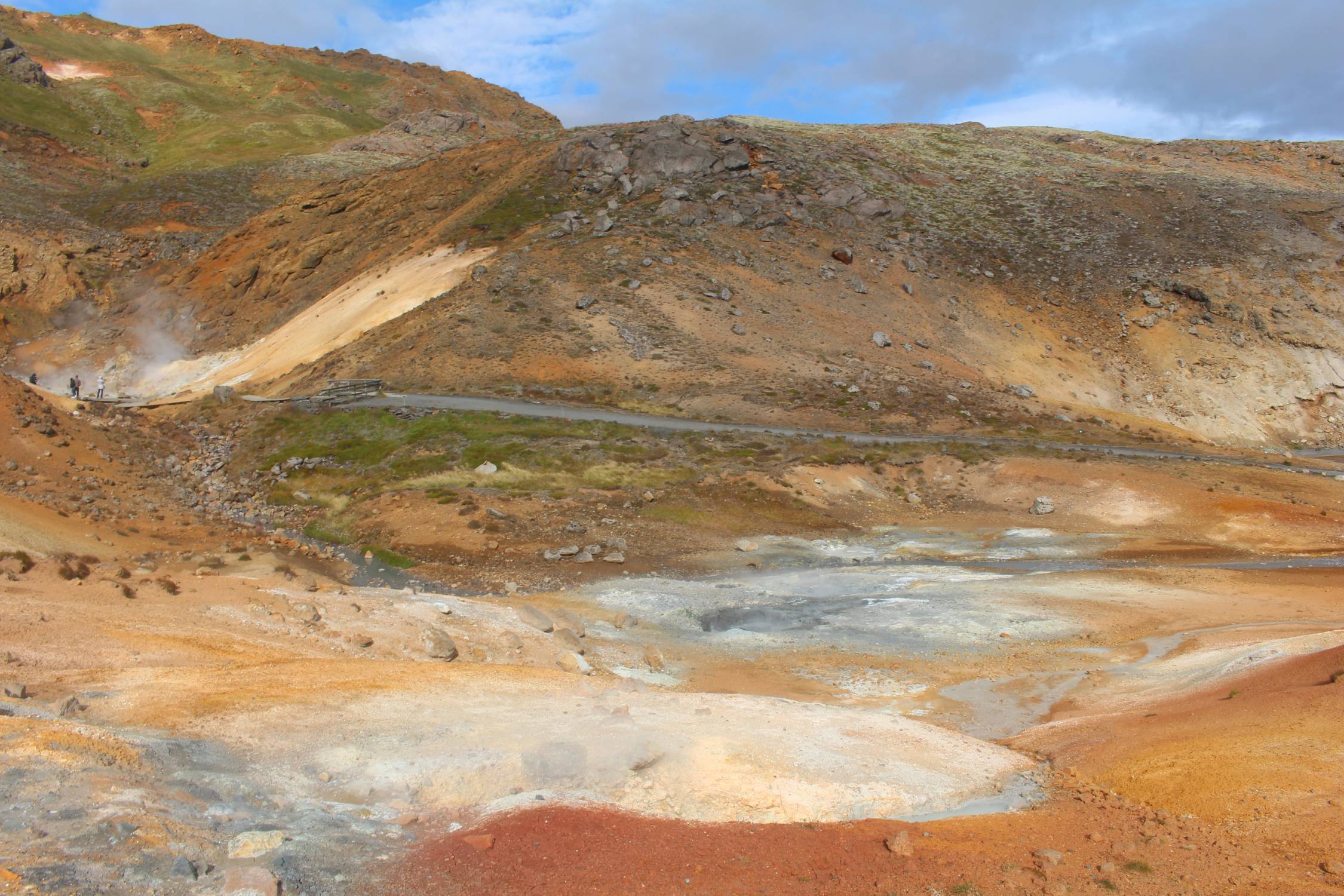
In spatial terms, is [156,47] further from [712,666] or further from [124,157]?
[712,666]

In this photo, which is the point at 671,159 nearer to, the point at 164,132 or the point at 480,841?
the point at 480,841

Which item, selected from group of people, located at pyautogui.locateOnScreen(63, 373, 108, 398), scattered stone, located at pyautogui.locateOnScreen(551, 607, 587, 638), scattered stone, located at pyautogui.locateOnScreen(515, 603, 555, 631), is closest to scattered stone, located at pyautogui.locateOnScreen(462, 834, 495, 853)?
scattered stone, located at pyautogui.locateOnScreen(515, 603, 555, 631)

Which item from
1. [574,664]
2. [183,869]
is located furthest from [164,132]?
[183,869]

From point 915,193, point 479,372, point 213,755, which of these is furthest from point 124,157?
point 213,755

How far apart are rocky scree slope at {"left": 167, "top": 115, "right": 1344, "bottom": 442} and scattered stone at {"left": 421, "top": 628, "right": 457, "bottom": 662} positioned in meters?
29.8

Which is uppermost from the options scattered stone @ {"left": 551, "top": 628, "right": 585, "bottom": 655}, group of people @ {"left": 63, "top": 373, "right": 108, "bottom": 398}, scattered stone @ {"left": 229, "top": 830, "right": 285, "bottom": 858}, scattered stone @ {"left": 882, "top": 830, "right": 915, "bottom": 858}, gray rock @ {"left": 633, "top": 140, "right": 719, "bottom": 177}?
gray rock @ {"left": 633, "top": 140, "right": 719, "bottom": 177}

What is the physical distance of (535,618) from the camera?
23891 millimetres

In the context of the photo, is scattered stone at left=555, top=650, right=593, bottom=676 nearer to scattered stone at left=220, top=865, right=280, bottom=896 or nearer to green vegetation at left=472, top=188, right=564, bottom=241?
scattered stone at left=220, top=865, right=280, bottom=896

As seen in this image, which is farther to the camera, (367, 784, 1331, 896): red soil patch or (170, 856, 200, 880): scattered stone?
(367, 784, 1331, 896): red soil patch

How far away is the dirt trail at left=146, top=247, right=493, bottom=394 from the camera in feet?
182

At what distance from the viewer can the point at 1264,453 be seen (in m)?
52.1

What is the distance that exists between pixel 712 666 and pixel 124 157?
121935mm

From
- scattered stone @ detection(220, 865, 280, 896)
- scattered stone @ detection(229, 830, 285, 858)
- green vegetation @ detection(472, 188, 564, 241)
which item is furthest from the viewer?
green vegetation @ detection(472, 188, 564, 241)

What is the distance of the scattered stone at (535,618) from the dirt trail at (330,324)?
3524 cm
